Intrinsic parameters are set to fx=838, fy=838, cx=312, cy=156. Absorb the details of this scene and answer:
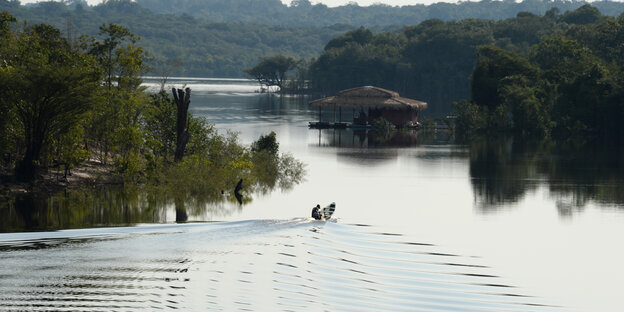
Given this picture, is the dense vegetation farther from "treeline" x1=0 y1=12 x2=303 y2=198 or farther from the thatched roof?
"treeline" x1=0 y1=12 x2=303 y2=198

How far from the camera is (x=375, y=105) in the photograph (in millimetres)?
81500

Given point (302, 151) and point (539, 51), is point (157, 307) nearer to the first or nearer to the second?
point (302, 151)

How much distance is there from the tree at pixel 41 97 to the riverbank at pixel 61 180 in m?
0.52

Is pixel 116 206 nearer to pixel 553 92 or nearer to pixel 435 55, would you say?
pixel 553 92

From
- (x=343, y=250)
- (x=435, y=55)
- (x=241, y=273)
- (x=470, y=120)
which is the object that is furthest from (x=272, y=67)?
(x=241, y=273)

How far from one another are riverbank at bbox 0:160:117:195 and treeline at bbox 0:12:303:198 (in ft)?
1.08

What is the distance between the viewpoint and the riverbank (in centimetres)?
3603

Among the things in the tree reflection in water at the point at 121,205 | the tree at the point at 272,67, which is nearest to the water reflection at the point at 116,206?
the tree reflection in water at the point at 121,205

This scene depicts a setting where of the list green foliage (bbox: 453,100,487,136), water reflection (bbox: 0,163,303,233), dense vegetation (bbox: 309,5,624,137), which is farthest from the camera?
green foliage (bbox: 453,100,487,136)

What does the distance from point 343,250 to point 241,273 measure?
13.9 ft

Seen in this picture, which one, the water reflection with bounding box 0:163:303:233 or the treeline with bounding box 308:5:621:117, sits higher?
the treeline with bounding box 308:5:621:117

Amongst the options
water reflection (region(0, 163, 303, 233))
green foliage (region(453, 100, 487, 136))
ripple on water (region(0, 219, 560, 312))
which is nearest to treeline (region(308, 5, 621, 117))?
green foliage (region(453, 100, 487, 136))

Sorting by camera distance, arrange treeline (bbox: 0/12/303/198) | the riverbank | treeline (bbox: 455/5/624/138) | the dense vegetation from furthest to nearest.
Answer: the dense vegetation < treeline (bbox: 455/5/624/138) < the riverbank < treeline (bbox: 0/12/303/198)

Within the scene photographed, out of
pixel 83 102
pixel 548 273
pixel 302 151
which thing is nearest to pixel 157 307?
pixel 548 273
